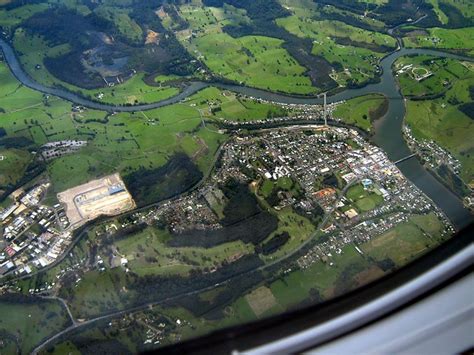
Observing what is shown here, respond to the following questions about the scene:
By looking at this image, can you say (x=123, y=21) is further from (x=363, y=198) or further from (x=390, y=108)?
(x=363, y=198)

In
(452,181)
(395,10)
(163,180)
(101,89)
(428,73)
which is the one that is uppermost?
(395,10)

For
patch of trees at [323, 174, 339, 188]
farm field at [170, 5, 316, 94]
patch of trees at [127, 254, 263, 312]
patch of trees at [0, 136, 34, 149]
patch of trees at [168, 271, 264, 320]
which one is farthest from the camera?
farm field at [170, 5, 316, 94]

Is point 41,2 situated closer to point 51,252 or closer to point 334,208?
point 51,252

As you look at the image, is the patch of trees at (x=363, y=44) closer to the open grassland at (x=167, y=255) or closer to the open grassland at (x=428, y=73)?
the open grassland at (x=428, y=73)

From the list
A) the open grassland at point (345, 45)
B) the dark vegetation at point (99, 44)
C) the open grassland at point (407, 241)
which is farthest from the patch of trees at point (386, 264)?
the dark vegetation at point (99, 44)

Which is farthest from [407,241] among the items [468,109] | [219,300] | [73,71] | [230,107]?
[73,71]

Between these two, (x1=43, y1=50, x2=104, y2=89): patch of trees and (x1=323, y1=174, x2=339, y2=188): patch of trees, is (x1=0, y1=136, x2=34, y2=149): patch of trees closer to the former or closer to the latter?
(x1=43, y1=50, x2=104, y2=89): patch of trees

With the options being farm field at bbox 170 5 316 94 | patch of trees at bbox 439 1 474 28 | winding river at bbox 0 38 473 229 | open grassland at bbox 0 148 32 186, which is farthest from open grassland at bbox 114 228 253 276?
patch of trees at bbox 439 1 474 28
